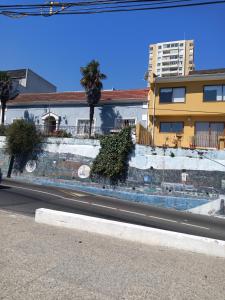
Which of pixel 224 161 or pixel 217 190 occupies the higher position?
pixel 224 161

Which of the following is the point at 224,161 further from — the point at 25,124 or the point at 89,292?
the point at 89,292

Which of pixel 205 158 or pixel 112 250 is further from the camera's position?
pixel 205 158

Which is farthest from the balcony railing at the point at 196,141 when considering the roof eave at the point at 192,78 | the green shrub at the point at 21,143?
the green shrub at the point at 21,143

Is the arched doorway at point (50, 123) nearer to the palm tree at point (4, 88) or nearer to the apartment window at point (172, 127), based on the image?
the palm tree at point (4, 88)

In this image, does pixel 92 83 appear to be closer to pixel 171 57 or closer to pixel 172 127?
pixel 172 127

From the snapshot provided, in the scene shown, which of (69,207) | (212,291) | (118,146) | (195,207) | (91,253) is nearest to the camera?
(212,291)

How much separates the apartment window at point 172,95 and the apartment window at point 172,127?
1.82m

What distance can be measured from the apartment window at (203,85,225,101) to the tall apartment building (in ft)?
273

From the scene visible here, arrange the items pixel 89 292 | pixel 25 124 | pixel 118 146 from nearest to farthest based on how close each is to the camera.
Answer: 1. pixel 89 292
2. pixel 118 146
3. pixel 25 124

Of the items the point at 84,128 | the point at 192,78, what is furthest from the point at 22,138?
the point at 192,78

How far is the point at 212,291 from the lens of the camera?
4750 mm

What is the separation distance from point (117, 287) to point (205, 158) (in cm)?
1753

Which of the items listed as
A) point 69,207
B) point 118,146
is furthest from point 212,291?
point 118,146

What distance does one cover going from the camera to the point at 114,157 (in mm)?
23391
